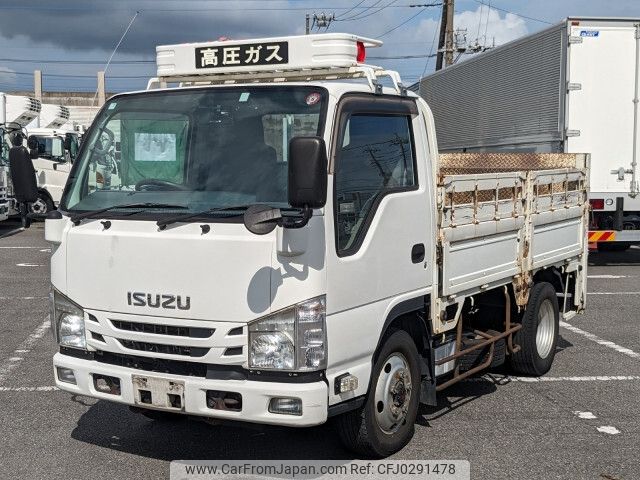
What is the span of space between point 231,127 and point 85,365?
164 cm

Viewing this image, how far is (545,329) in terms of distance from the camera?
24.5ft

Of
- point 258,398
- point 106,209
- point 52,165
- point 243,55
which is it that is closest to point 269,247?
point 258,398

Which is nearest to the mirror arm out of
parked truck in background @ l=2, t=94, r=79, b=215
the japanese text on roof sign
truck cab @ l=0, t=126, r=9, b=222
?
the japanese text on roof sign

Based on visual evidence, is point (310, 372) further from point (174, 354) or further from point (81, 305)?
point (81, 305)

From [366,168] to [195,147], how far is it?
3.39 ft

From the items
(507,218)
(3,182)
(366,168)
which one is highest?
(366,168)

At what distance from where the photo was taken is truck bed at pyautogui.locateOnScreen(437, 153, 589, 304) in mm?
5781

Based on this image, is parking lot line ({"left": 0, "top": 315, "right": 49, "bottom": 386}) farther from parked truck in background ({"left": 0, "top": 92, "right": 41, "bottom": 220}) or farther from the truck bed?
parked truck in background ({"left": 0, "top": 92, "right": 41, "bottom": 220})

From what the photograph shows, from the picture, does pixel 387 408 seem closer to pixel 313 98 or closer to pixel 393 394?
pixel 393 394

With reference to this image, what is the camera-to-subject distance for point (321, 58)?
17.5 feet

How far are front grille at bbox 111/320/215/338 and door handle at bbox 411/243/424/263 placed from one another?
1.46 metres

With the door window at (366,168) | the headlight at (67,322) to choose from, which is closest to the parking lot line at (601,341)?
the door window at (366,168)

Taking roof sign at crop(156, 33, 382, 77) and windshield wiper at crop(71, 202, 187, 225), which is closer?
windshield wiper at crop(71, 202, 187, 225)

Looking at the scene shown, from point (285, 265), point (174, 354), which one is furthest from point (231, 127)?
point (174, 354)
